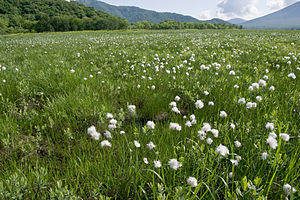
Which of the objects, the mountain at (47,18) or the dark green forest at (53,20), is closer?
the mountain at (47,18)

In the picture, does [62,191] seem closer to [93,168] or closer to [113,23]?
[93,168]

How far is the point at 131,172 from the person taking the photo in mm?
1659

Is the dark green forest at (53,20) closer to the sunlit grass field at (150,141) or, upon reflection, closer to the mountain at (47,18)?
the mountain at (47,18)

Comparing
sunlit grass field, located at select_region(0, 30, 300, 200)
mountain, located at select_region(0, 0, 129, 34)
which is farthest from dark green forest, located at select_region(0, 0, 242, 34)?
sunlit grass field, located at select_region(0, 30, 300, 200)

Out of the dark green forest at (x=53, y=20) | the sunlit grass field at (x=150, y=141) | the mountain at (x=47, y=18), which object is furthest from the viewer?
the dark green forest at (x=53, y=20)

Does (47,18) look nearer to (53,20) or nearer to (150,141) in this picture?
(53,20)

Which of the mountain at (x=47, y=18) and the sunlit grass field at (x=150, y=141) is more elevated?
the mountain at (x=47, y=18)

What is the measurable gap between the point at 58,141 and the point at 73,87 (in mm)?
1741

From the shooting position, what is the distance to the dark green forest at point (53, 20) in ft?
234

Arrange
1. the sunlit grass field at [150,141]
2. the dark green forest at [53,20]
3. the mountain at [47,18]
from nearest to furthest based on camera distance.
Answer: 1. the sunlit grass field at [150,141]
2. the mountain at [47,18]
3. the dark green forest at [53,20]

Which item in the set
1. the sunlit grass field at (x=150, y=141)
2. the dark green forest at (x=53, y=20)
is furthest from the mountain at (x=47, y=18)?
the sunlit grass field at (x=150, y=141)

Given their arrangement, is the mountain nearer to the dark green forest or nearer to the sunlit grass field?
the dark green forest

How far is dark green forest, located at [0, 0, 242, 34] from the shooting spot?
7131 centimetres

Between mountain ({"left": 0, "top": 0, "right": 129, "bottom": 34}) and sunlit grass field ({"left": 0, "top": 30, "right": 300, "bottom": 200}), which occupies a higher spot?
mountain ({"left": 0, "top": 0, "right": 129, "bottom": 34})
